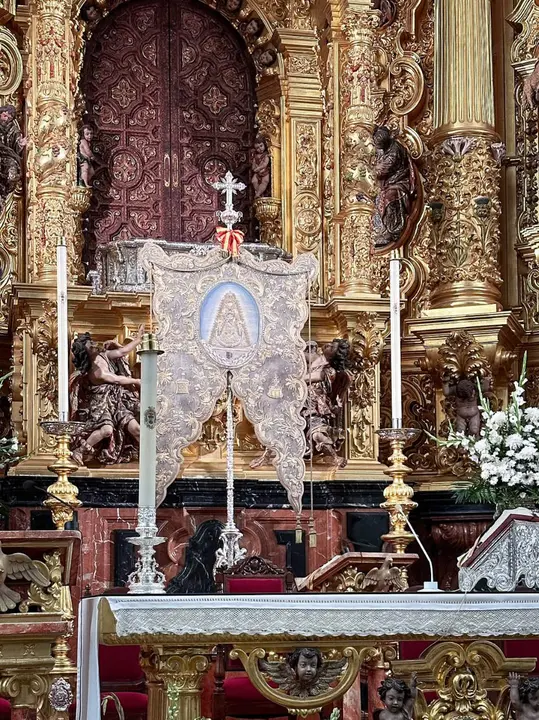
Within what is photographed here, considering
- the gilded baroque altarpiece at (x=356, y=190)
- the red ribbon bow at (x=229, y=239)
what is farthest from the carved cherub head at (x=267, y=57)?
the red ribbon bow at (x=229, y=239)

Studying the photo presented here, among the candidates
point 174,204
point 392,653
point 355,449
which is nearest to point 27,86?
point 174,204

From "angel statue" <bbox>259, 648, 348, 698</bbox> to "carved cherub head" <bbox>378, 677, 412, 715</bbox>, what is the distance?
35 centimetres

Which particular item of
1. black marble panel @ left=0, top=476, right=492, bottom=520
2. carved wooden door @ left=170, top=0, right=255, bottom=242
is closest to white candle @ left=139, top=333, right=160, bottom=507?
black marble panel @ left=0, top=476, right=492, bottom=520

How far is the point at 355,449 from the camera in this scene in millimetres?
11953

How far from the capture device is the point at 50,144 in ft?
38.2

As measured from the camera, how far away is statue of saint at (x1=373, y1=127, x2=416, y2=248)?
512 inches

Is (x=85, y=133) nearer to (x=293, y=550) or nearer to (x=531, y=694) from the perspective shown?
(x=293, y=550)

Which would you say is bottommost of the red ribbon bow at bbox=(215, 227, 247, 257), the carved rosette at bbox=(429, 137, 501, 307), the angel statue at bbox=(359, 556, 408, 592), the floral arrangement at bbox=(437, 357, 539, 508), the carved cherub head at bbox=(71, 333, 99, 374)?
the angel statue at bbox=(359, 556, 408, 592)

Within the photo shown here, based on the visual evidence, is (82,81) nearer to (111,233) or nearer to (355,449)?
(111,233)

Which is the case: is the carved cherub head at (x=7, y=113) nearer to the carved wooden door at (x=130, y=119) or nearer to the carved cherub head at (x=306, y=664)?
the carved wooden door at (x=130, y=119)

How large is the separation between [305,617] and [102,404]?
468cm

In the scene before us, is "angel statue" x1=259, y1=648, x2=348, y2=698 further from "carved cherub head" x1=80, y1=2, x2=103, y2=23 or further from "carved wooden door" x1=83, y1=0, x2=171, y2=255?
"carved cherub head" x1=80, y1=2, x2=103, y2=23

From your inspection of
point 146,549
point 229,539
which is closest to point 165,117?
point 229,539

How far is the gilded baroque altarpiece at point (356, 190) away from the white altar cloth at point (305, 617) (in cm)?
451
